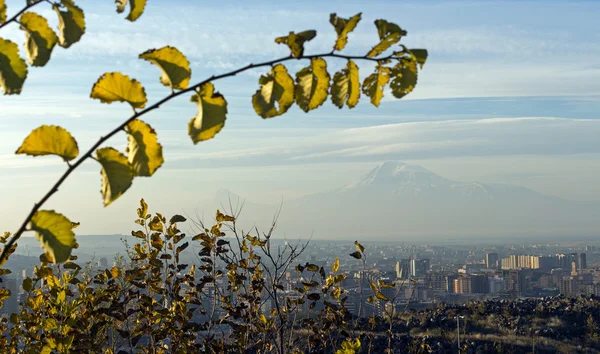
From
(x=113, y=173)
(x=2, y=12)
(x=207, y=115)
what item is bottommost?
(x=113, y=173)

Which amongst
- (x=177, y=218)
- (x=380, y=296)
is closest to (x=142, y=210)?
(x=177, y=218)

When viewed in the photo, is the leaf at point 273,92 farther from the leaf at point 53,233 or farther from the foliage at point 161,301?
the foliage at point 161,301

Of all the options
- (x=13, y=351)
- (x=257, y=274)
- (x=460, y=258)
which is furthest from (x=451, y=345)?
(x=460, y=258)

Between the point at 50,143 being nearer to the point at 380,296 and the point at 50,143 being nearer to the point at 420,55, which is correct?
the point at 420,55

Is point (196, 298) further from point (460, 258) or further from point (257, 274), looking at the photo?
point (460, 258)

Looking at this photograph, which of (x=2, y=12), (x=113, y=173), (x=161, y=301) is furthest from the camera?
(x=161, y=301)

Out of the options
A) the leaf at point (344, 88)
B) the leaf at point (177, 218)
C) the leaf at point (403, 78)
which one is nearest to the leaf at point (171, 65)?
the leaf at point (344, 88)

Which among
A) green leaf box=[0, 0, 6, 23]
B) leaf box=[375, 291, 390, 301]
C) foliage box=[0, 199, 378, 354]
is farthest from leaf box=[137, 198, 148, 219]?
green leaf box=[0, 0, 6, 23]
